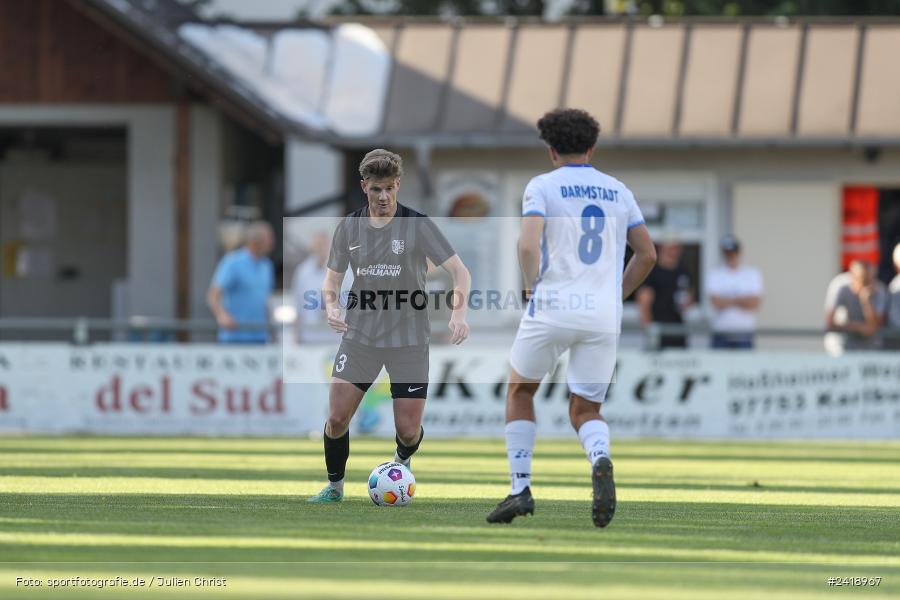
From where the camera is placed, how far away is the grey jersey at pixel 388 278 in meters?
9.61

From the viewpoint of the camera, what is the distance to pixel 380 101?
22141mm

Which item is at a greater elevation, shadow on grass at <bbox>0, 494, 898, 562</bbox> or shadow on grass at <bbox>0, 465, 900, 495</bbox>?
shadow on grass at <bbox>0, 494, 898, 562</bbox>

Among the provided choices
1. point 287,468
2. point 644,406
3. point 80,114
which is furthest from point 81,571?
point 80,114

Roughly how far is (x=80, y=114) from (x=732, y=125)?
8.29 m

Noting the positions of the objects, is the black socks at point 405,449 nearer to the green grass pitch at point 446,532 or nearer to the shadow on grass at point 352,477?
the green grass pitch at point 446,532

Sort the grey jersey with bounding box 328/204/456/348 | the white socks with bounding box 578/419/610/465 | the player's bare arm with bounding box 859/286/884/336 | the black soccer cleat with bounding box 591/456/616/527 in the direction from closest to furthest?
the black soccer cleat with bounding box 591/456/616/527
the white socks with bounding box 578/419/610/465
the grey jersey with bounding box 328/204/456/348
the player's bare arm with bounding box 859/286/884/336

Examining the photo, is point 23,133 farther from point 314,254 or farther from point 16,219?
point 314,254

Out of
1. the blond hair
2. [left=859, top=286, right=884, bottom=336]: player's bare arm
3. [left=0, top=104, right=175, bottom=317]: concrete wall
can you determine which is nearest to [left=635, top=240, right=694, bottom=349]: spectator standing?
[left=859, top=286, right=884, bottom=336]: player's bare arm

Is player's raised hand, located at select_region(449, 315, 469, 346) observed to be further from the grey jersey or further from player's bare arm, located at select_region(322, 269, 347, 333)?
player's bare arm, located at select_region(322, 269, 347, 333)

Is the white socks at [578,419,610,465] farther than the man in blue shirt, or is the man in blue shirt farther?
the man in blue shirt

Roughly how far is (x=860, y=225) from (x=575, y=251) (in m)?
14.3

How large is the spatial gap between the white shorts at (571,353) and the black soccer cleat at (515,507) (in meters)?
0.59

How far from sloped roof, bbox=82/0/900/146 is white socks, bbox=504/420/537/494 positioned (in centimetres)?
1256

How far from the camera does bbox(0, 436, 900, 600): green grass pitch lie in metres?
6.56
